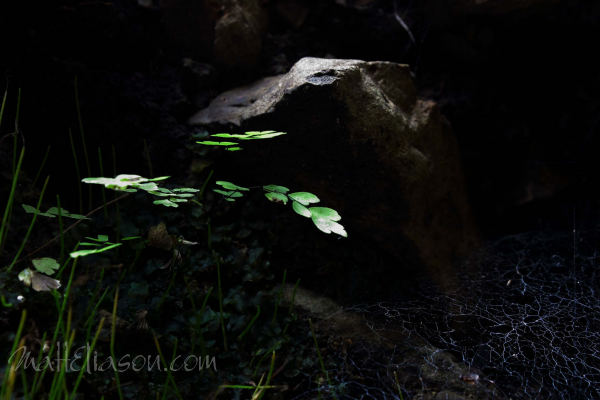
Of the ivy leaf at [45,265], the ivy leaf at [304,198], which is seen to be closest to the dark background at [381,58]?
the ivy leaf at [45,265]

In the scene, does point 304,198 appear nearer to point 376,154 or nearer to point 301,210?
point 301,210

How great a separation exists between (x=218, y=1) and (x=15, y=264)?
1.62 m

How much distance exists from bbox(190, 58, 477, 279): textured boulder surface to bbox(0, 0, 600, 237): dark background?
0.25 meters

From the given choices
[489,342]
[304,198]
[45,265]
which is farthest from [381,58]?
[45,265]

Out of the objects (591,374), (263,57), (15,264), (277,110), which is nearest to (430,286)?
(591,374)

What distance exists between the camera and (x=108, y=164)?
179 cm

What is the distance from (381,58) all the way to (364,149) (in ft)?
3.09

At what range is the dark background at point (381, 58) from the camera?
170cm

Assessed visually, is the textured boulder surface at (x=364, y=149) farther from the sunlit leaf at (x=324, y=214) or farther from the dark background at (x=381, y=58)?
the sunlit leaf at (x=324, y=214)

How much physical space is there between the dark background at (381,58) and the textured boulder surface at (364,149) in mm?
248

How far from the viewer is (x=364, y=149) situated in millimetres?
1658

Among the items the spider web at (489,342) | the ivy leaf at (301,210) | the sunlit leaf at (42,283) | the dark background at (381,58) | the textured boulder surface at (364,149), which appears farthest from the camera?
the dark background at (381,58)

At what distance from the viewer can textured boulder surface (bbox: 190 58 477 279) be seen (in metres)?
1.58

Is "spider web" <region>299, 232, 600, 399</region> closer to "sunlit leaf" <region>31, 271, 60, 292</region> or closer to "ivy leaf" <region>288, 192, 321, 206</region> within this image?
"ivy leaf" <region>288, 192, 321, 206</region>
